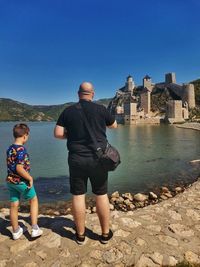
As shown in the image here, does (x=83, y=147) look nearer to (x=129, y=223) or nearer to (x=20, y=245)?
(x=20, y=245)

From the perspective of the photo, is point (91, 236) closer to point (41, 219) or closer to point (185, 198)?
point (41, 219)

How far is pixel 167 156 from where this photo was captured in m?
24.2

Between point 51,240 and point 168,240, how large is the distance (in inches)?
94.1

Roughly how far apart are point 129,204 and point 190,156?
15.3 metres

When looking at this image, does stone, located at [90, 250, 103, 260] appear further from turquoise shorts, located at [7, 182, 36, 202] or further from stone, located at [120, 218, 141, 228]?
turquoise shorts, located at [7, 182, 36, 202]

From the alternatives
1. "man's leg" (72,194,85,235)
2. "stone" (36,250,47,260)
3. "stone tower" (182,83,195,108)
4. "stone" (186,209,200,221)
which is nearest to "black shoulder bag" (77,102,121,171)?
"man's leg" (72,194,85,235)

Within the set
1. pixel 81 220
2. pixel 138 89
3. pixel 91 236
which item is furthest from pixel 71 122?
pixel 138 89

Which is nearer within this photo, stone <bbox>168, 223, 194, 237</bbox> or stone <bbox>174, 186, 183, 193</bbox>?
stone <bbox>168, 223, 194, 237</bbox>

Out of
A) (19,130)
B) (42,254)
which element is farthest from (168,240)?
(19,130)

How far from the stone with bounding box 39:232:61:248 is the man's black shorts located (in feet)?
3.73

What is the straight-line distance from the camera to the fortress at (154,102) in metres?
95.6

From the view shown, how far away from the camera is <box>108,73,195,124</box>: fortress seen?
95.6 meters

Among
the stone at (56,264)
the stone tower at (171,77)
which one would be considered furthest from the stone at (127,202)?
the stone tower at (171,77)

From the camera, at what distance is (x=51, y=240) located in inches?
201
